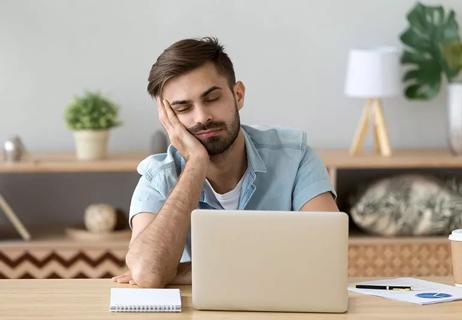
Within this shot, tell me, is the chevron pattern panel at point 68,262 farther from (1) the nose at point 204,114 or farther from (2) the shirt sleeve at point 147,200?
(1) the nose at point 204,114

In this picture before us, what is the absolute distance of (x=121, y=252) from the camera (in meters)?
4.34

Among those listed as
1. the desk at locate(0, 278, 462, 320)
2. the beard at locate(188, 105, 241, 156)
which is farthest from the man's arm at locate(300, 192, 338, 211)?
the desk at locate(0, 278, 462, 320)

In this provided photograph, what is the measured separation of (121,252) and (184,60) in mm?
1634

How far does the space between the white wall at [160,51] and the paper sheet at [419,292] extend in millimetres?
2148

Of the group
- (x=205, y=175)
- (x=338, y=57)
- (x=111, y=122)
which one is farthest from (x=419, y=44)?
(x=205, y=175)

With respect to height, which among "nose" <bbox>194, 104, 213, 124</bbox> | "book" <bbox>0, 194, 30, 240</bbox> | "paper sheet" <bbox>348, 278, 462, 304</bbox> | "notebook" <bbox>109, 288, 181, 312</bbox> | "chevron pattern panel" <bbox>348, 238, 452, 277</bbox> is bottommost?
"chevron pattern panel" <bbox>348, 238, 452, 277</bbox>

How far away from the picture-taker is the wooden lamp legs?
4.50 m

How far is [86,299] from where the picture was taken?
242 cm

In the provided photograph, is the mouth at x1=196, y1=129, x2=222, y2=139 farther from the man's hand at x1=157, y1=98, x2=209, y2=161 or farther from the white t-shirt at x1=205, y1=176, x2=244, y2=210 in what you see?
the white t-shirt at x1=205, y1=176, x2=244, y2=210

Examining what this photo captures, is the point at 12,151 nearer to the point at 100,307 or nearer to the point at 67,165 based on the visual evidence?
the point at 67,165

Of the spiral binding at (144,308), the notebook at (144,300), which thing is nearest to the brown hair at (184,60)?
the notebook at (144,300)

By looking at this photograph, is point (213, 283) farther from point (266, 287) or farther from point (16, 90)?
point (16, 90)

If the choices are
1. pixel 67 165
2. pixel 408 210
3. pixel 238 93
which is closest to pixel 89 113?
pixel 67 165

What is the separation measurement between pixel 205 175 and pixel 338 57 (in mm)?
2007
